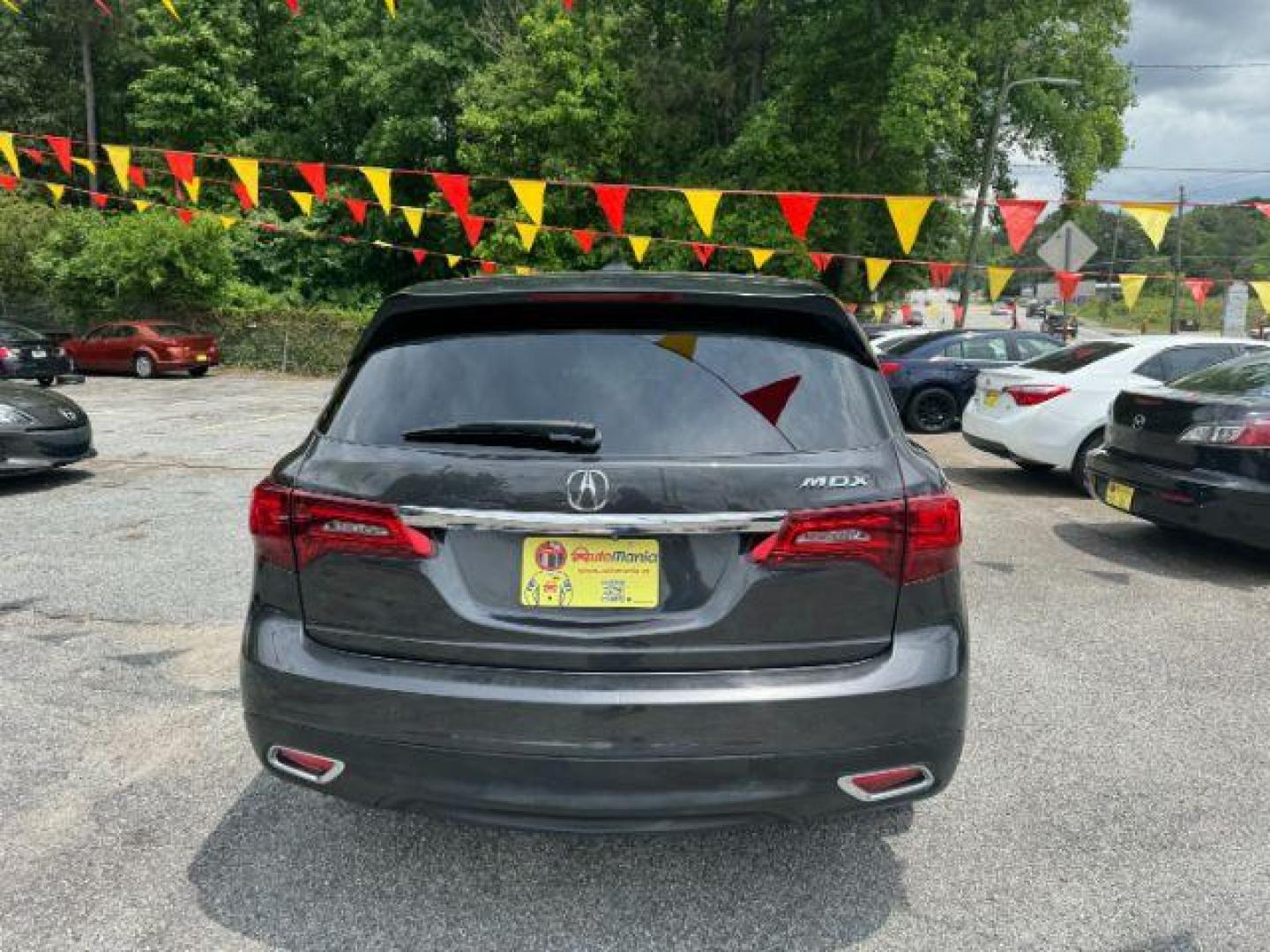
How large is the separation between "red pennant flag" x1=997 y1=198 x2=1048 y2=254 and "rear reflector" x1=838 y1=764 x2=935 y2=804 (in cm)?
1299

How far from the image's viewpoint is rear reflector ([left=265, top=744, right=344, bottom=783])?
2.32 m

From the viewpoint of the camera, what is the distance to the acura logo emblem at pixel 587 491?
2.17 m

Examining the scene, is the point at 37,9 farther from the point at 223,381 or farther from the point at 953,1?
the point at 953,1

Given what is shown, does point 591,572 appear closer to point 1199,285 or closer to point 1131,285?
point 1131,285

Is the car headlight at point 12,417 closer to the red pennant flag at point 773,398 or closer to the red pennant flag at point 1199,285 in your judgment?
the red pennant flag at point 773,398

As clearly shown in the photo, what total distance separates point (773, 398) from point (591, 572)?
0.65 meters

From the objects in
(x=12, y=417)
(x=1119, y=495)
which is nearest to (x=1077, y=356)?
(x=1119, y=495)

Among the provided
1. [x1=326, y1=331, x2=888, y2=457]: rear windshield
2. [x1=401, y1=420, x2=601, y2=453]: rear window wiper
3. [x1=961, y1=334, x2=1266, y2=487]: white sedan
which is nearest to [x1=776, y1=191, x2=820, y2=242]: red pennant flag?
[x1=961, y1=334, x2=1266, y2=487]: white sedan

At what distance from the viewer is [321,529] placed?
7.66 feet

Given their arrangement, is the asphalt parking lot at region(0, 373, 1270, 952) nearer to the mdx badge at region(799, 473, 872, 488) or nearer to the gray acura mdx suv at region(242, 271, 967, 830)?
the gray acura mdx suv at region(242, 271, 967, 830)

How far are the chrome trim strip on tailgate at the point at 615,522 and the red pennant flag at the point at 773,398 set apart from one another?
0.29m

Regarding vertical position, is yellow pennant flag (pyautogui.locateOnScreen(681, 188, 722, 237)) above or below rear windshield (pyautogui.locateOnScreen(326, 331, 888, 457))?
above

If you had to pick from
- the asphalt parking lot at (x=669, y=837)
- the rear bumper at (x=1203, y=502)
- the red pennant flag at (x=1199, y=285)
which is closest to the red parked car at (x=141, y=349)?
the asphalt parking lot at (x=669, y=837)

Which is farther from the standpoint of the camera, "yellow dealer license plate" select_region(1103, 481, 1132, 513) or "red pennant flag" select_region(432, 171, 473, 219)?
"red pennant flag" select_region(432, 171, 473, 219)
